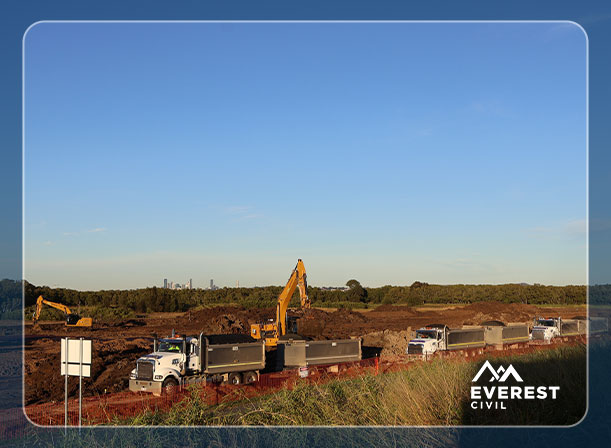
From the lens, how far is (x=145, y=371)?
81.9 ft

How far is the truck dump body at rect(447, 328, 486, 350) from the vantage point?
3497 centimetres

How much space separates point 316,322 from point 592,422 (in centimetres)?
4938

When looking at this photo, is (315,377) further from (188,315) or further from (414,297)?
(414,297)

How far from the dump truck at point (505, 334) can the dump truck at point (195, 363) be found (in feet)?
53.1

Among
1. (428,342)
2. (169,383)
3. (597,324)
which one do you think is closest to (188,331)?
(428,342)

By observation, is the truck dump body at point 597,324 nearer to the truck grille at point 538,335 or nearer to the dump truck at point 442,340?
the truck grille at point 538,335

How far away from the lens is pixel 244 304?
86.0 metres

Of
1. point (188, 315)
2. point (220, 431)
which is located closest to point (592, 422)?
point (220, 431)

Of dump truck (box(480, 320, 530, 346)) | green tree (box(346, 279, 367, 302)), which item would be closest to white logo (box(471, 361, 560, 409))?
dump truck (box(480, 320, 530, 346))

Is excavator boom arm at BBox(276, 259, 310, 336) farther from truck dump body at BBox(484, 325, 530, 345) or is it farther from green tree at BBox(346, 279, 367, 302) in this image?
green tree at BBox(346, 279, 367, 302)

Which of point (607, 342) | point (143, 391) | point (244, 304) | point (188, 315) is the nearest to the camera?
point (143, 391)

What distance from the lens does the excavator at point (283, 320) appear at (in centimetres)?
3478

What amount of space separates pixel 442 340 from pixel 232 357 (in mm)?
13508

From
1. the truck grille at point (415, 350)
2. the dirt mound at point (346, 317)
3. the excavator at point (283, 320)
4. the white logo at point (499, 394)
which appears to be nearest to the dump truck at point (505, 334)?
the truck grille at point (415, 350)
